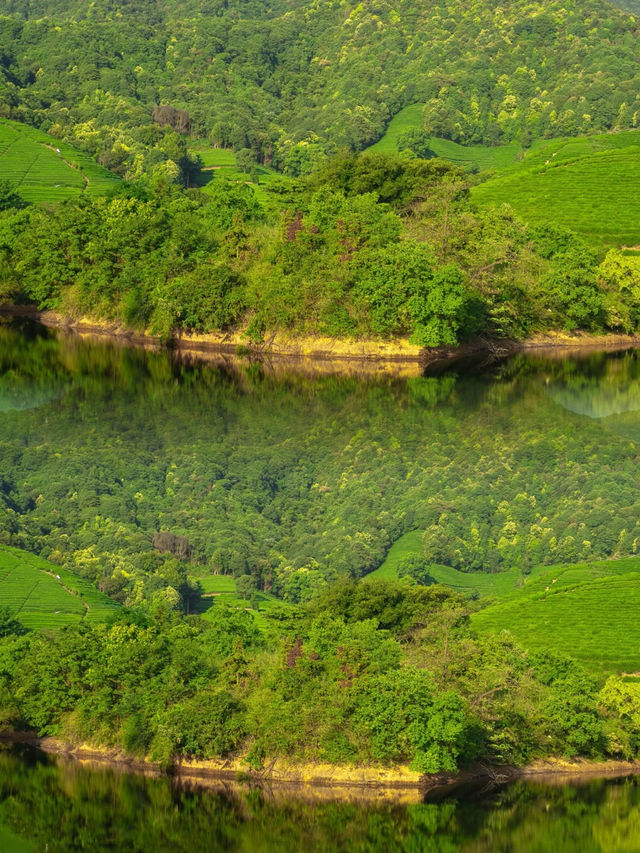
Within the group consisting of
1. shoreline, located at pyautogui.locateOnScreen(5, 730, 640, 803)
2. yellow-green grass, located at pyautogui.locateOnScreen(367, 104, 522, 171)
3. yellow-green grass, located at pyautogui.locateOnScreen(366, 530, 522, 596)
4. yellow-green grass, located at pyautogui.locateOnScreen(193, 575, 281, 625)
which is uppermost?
shoreline, located at pyautogui.locateOnScreen(5, 730, 640, 803)

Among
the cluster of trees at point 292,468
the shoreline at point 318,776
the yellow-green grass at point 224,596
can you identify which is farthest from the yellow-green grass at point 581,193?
the shoreline at point 318,776

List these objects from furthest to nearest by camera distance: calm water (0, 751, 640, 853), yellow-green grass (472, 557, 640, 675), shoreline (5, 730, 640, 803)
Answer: yellow-green grass (472, 557, 640, 675)
shoreline (5, 730, 640, 803)
calm water (0, 751, 640, 853)

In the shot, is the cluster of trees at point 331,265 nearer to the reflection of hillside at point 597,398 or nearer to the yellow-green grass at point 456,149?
the reflection of hillside at point 597,398

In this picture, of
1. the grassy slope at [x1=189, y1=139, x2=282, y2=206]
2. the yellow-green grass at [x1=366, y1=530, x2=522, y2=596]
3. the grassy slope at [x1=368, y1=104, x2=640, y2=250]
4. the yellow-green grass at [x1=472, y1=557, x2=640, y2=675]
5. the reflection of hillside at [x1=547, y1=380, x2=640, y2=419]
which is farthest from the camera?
the grassy slope at [x1=189, y1=139, x2=282, y2=206]

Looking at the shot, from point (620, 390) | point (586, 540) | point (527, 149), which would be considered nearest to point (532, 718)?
point (620, 390)

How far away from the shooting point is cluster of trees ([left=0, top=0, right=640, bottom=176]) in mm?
158750

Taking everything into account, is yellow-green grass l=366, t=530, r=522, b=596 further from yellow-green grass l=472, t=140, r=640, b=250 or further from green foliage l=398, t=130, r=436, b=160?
green foliage l=398, t=130, r=436, b=160

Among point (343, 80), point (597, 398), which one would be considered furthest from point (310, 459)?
point (343, 80)

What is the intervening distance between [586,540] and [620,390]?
29.3 feet

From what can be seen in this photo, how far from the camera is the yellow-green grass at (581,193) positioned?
3285 inches

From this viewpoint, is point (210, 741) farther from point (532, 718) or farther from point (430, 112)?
point (430, 112)

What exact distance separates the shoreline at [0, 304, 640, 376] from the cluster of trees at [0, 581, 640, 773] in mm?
16484

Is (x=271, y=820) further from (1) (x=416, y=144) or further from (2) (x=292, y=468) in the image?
(1) (x=416, y=144)

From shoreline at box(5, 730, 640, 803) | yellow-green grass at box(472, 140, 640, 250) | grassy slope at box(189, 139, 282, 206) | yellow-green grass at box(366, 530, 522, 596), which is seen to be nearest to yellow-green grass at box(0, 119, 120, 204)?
grassy slope at box(189, 139, 282, 206)
